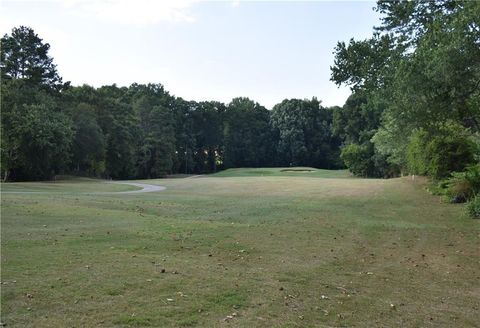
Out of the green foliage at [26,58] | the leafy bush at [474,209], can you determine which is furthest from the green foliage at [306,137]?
the leafy bush at [474,209]

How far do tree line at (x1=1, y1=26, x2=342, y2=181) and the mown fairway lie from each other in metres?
30.9

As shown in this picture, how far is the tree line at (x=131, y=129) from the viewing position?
141 ft

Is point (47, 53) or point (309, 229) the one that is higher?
point (47, 53)

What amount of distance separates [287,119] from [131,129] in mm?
42119

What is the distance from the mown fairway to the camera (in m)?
5.43

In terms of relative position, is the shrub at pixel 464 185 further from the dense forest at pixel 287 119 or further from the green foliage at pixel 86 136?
the green foliage at pixel 86 136

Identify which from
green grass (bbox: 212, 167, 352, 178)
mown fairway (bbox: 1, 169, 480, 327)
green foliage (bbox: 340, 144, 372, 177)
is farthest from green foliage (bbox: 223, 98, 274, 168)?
mown fairway (bbox: 1, 169, 480, 327)

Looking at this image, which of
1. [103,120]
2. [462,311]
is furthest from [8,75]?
[462,311]

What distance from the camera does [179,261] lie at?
26.7ft

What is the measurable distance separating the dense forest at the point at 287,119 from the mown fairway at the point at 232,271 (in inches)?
198

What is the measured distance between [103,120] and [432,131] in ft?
170

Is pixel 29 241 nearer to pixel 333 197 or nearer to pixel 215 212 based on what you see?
pixel 215 212

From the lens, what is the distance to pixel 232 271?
773 cm

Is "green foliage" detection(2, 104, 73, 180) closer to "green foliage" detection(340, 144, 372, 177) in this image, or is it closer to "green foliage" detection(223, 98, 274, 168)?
"green foliage" detection(340, 144, 372, 177)
